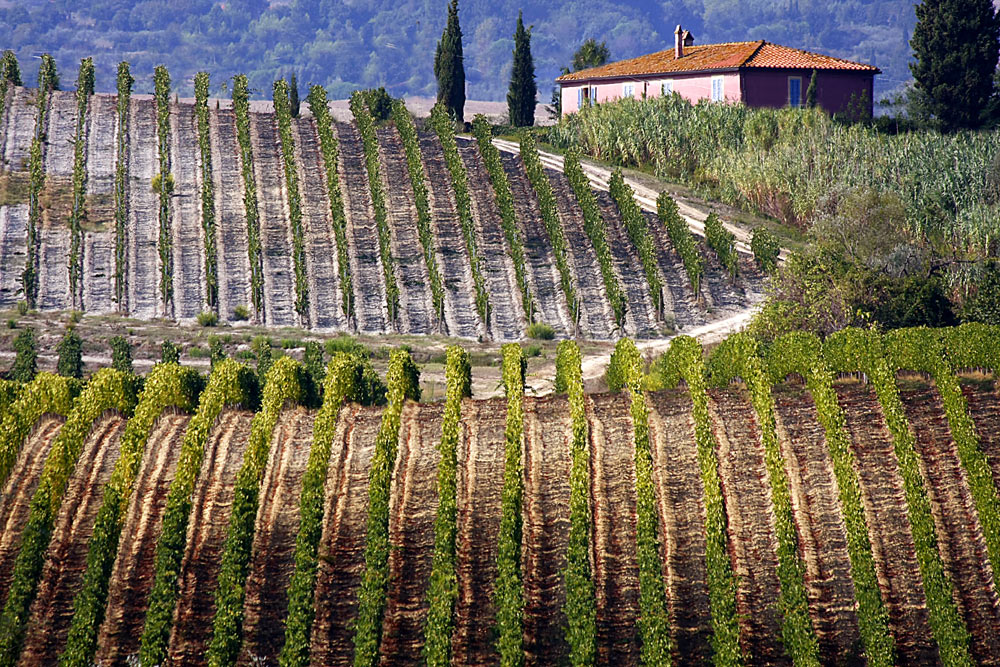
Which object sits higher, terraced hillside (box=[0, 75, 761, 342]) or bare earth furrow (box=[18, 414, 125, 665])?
terraced hillside (box=[0, 75, 761, 342])

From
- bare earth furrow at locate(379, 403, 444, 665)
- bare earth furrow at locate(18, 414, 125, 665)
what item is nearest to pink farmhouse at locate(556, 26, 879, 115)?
bare earth furrow at locate(379, 403, 444, 665)

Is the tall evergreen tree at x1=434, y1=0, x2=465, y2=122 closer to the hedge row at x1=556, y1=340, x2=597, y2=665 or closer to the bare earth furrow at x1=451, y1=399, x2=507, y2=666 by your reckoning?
the bare earth furrow at x1=451, y1=399, x2=507, y2=666

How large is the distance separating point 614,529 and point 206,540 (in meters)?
7.81

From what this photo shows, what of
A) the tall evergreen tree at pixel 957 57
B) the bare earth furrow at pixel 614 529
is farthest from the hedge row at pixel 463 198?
the tall evergreen tree at pixel 957 57

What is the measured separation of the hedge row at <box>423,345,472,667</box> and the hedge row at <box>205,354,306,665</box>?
340 cm

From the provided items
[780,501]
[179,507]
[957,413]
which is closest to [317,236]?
[179,507]

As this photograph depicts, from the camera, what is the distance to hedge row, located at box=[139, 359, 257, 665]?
18.0 metres

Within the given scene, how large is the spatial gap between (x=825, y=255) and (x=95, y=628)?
25250mm

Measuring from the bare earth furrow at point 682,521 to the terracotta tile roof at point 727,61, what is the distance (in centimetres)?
4101

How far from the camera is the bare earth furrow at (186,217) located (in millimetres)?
38219

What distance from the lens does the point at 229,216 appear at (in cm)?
4316

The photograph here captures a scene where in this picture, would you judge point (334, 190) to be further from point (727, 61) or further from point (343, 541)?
point (727, 61)

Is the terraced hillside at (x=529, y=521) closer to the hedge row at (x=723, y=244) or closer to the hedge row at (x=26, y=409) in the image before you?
the hedge row at (x=26, y=409)

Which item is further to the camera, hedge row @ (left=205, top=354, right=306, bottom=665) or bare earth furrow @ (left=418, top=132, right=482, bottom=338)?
bare earth furrow @ (left=418, top=132, right=482, bottom=338)
